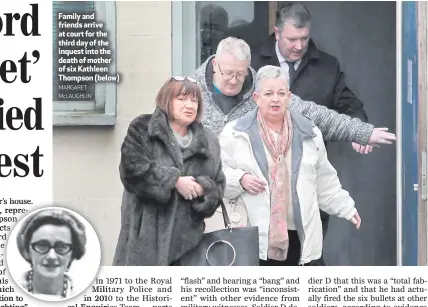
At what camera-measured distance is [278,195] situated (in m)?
4.93

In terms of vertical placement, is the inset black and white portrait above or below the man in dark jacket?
below

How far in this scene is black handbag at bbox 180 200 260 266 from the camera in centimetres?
486

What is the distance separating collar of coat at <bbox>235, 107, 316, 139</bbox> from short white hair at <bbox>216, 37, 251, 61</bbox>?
241 millimetres

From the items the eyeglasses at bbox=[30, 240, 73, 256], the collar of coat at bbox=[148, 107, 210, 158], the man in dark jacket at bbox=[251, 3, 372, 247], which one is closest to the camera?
the eyeglasses at bbox=[30, 240, 73, 256]

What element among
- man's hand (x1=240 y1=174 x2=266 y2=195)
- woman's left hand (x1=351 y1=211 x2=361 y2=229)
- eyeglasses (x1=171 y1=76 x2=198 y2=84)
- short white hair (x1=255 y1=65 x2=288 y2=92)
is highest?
short white hair (x1=255 y1=65 x2=288 y2=92)

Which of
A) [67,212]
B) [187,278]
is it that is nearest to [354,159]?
[187,278]

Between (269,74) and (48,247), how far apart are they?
1.22 metres

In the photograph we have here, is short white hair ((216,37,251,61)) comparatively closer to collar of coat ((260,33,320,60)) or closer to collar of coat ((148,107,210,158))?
collar of coat ((260,33,320,60))

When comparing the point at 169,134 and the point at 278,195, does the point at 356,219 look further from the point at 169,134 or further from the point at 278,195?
the point at 169,134

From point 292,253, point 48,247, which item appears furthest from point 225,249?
point 48,247

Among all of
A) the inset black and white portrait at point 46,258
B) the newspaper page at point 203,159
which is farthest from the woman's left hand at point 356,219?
the inset black and white portrait at point 46,258

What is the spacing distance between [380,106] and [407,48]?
0.28m

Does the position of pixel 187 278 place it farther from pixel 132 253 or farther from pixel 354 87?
pixel 354 87

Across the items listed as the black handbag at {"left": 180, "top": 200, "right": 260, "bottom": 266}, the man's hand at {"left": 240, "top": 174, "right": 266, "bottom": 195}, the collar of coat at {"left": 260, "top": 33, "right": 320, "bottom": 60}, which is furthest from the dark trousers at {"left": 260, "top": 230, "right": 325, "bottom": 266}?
the collar of coat at {"left": 260, "top": 33, "right": 320, "bottom": 60}
